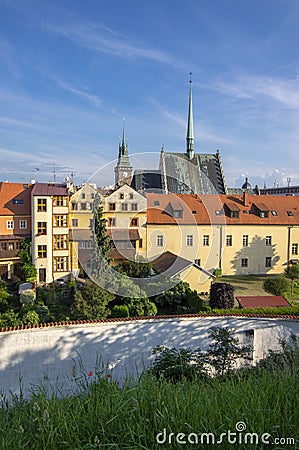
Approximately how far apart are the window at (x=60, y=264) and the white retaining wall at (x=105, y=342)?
41.7 ft

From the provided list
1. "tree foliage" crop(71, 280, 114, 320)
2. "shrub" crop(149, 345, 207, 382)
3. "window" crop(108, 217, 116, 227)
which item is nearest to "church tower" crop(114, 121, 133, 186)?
"window" crop(108, 217, 116, 227)

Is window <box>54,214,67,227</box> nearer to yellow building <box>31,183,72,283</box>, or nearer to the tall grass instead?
yellow building <box>31,183,72,283</box>

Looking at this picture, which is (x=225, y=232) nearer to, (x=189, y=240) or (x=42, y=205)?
(x=189, y=240)

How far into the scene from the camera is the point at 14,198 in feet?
77.6

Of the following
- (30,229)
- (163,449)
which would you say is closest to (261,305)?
(163,449)

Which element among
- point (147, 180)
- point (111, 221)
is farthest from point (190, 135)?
point (111, 221)

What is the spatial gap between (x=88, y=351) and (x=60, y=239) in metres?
13.0

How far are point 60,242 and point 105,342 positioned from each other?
13.0 metres

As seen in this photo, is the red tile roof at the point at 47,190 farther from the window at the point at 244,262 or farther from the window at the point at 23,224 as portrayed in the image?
the window at the point at 244,262

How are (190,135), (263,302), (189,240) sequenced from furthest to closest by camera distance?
(190,135) < (189,240) < (263,302)

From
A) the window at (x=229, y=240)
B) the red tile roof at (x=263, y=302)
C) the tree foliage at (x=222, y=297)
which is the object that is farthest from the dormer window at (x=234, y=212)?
the tree foliage at (x=222, y=297)

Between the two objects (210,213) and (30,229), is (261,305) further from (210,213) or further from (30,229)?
(30,229)

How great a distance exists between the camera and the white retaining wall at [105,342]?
9375 millimetres

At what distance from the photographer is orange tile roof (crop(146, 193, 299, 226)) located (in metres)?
24.8
